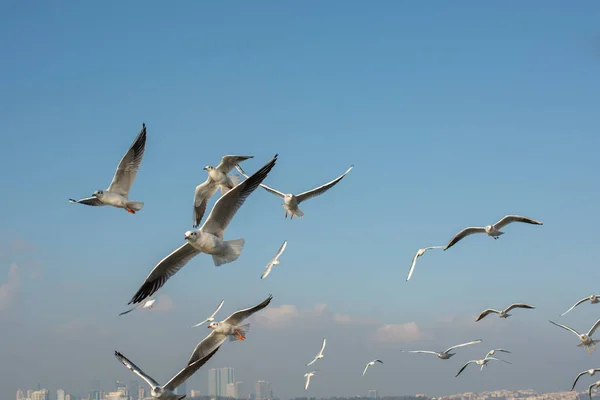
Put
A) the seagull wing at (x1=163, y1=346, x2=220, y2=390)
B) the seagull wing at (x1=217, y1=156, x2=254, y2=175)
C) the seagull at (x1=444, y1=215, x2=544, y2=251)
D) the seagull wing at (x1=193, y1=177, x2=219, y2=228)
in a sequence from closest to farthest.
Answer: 1. the seagull wing at (x1=163, y1=346, x2=220, y2=390)
2. the seagull wing at (x1=217, y1=156, x2=254, y2=175)
3. the seagull wing at (x1=193, y1=177, x2=219, y2=228)
4. the seagull at (x1=444, y1=215, x2=544, y2=251)

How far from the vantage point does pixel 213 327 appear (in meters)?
20.9

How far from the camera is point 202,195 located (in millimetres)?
24922

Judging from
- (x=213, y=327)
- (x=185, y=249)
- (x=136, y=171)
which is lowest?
(x=213, y=327)

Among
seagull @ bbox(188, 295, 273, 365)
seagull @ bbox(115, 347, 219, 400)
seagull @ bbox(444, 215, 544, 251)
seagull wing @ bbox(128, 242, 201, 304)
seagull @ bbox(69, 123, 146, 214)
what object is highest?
seagull @ bbox(69, 123, 146, 214)

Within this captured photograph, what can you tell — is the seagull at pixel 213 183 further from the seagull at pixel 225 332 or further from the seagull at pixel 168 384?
the seagull at pixel 168 384

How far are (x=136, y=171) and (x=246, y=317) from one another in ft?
17.4

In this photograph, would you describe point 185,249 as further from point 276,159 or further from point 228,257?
point 276,159

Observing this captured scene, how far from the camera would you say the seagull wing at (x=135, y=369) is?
1761cm

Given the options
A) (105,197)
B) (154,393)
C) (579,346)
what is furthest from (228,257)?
(579,346)

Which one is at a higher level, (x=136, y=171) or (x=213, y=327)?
(x=136, y=171)

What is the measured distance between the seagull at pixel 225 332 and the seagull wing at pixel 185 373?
1.86 metres

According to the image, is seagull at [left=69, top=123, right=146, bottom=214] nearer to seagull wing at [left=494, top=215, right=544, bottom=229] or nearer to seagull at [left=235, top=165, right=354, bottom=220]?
seagull at [left=235, top=165, right=354, bottom=220]

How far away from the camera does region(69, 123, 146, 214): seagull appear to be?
22.0m

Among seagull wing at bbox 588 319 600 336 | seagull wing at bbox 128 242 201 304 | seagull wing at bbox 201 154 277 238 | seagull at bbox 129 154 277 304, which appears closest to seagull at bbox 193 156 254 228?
seagull wing at bbox 128 242 201 304
